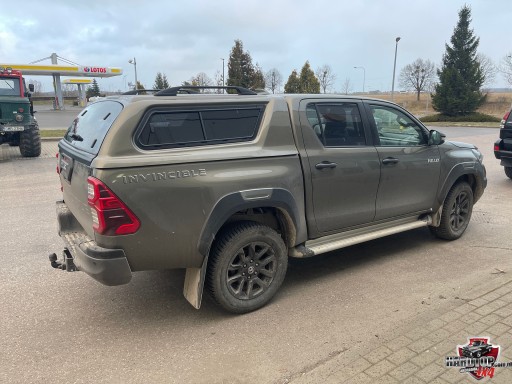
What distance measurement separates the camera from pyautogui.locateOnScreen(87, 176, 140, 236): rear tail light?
285cm

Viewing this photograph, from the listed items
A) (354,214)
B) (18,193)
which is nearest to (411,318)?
(354,214)

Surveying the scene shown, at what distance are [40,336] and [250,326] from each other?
5.29ft

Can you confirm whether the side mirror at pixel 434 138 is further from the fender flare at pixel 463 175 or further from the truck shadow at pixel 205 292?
the truck shadow at pixel 205 292

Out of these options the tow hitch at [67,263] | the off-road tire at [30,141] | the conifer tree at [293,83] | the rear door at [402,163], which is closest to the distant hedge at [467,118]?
the conifer tree at [293,83]

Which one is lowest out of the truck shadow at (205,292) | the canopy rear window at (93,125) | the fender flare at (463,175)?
the truck shadow at (205,292)

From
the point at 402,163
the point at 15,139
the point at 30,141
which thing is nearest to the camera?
the point at 402,163

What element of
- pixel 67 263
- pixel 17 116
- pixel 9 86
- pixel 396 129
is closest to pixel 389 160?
pixel 396 129

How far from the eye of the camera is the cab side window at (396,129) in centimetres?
444

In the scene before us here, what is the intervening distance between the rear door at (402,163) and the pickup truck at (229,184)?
0.05ft

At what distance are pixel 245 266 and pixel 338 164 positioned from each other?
4.35ft

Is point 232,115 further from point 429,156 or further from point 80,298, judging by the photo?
point 429,156

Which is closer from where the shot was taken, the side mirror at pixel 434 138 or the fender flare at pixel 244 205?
the fender flare at pixel 244 205

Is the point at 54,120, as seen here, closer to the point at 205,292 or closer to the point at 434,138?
the point at 205,292

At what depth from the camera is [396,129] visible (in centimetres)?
463
